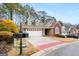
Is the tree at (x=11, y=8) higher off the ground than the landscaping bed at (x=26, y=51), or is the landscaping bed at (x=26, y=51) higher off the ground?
the tree at (x=11, y=8)

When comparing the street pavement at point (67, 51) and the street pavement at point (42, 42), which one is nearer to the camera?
the street pavement at point (67, 51)

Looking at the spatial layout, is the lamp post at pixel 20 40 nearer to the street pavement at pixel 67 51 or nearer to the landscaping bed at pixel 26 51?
the landscaping bed at pixel 26 51

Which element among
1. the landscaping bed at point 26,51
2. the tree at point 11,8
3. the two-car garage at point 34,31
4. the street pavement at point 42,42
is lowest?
the landscaping bed at point 26,51

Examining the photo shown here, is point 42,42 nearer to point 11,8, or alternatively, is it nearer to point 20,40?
point 20,40

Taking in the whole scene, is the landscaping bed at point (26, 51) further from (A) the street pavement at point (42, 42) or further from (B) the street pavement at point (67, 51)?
(B) the street pavement at point (67, 51)

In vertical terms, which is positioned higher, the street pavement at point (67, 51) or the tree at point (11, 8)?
the tree at point (11, 8)

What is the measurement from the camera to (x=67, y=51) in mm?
4902

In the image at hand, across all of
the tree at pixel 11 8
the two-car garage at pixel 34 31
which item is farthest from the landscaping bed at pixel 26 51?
the tree at pixel 11 8

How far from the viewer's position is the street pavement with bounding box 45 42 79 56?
4.84 meters

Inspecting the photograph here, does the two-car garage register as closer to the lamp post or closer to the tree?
the lamp post

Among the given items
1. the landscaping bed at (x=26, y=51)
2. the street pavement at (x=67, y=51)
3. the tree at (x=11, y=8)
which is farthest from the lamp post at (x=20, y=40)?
the street pavement at (x=67, y=51)

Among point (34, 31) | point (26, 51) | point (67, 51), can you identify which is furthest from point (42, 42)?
point (67, 51)

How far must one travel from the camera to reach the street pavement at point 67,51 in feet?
15.9

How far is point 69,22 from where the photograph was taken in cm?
505
